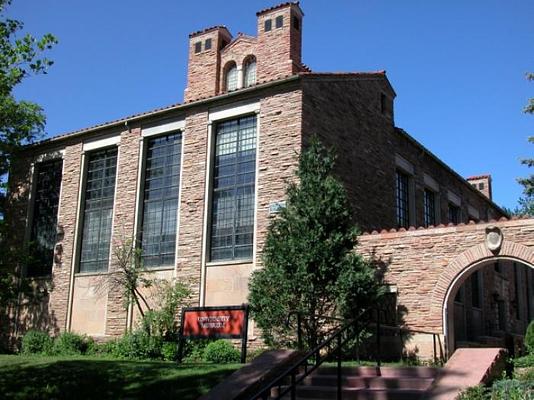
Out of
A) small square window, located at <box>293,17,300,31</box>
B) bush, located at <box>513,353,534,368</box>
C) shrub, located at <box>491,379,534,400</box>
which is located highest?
small square window, located at <box>293,17,300,31</box>

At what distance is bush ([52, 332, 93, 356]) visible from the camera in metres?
21.5

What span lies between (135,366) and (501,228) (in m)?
9.08

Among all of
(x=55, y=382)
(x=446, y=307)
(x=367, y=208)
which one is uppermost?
(x=367, y=208)

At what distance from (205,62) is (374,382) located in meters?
18.2

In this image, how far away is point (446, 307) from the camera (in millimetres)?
16453

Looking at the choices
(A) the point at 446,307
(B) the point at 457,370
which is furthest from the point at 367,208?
(B) the point at 457,370

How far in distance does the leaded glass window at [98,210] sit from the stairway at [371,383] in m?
13.1

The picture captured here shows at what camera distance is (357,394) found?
412 inches

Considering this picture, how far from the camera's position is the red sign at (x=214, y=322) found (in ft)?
53.6

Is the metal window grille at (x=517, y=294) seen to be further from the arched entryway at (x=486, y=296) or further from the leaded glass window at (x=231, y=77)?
the leaded glass window at (x=231, y=77)

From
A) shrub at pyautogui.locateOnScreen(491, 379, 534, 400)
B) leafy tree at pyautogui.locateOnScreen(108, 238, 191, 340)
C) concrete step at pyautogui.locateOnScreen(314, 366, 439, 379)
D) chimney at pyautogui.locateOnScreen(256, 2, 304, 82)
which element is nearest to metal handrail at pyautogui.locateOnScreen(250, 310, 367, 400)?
concrete step at pyautogui.locateOnScreen(314, 366, 439, 379)

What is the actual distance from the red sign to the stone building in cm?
217

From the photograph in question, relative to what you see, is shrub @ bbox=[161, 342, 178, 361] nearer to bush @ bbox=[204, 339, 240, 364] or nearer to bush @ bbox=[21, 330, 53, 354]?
bush @ bbox=[204, 339, 240, 364]

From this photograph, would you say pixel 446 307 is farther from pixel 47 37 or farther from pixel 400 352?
pixel 47 37
